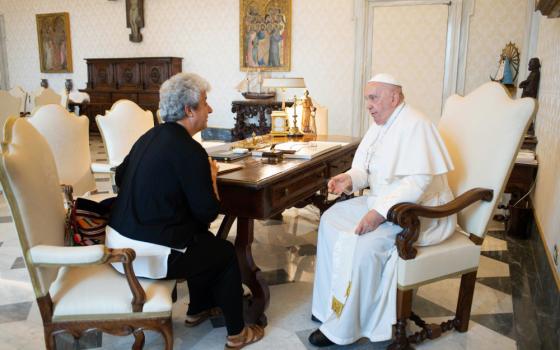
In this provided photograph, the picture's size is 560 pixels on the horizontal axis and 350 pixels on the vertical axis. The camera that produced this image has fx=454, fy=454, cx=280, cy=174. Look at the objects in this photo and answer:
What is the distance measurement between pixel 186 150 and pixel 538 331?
1.97 meters

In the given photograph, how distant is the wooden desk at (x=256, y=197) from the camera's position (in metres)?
2.20

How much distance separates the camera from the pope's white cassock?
2.05 m

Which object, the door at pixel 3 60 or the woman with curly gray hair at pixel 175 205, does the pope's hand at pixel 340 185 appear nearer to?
the woman with curly gray hair at pixel 175 205

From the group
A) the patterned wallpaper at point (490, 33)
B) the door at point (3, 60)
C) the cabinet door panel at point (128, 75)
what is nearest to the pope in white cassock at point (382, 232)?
the patterned wallpaper at point (490, 33)

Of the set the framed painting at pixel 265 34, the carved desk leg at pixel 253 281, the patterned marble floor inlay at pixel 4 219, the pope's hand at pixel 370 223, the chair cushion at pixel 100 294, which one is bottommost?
the patterned marble floor inlay at pixel 4 219

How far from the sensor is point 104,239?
2062 millimetres

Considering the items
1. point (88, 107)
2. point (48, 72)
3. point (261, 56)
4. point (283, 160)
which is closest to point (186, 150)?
point (283, 160)

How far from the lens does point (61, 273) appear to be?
189cm

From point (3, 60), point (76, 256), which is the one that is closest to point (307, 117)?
point (76, 256)

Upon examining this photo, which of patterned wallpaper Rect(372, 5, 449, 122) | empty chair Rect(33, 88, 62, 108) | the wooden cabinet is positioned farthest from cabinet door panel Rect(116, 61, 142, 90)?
patterned wallpaper Rect(372, 5, 449, 122)

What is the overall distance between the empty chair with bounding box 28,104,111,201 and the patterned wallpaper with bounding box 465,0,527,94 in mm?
5644

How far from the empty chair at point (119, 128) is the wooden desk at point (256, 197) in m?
1.35

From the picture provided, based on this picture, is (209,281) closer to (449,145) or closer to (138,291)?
(138,291)

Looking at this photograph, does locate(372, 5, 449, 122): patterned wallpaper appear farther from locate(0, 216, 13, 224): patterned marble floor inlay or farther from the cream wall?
locate(0, 216, 13, 224): patterned marble floor inlay
